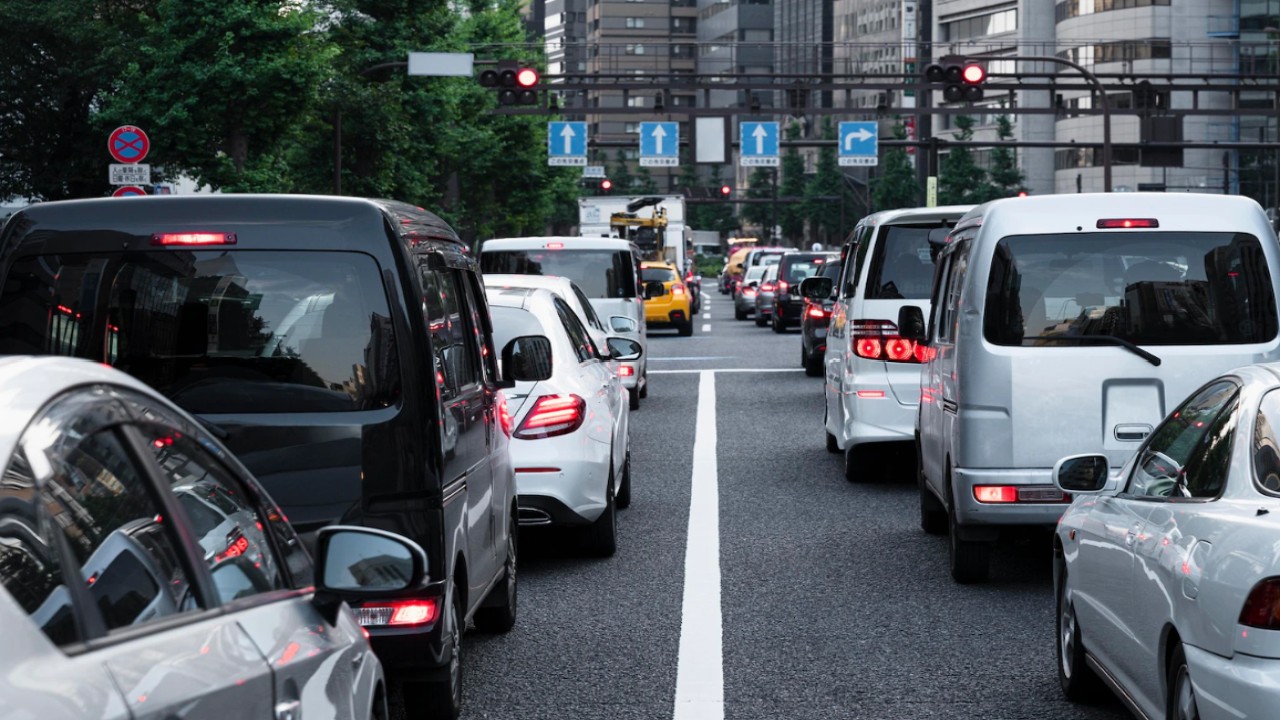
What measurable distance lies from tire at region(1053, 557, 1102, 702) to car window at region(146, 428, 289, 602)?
12.2ft

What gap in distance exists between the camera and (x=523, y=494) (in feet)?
31.8

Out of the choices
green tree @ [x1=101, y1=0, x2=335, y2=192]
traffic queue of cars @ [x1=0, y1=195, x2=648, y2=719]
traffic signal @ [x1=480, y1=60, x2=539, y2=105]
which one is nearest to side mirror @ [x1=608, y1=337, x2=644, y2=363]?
traffic queue of cars @ [x1=0, y1=195, x2=648, y2=719]

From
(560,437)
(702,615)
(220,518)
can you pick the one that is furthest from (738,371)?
(220,518)

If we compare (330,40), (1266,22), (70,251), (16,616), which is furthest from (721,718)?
(1266,22)

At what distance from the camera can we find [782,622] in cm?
841

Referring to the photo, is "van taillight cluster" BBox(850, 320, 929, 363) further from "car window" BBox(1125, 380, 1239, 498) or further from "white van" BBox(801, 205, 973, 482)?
"car window" BBox(1125, 380, 1239, 498)

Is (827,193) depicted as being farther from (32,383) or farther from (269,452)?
(32,383)

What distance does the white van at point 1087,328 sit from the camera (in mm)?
8859

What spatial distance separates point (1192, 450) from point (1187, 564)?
2.51 ft

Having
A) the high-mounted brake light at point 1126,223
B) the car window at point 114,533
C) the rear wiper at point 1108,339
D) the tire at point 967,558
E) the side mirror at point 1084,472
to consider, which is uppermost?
the high-mounted brake light at point 1126,223

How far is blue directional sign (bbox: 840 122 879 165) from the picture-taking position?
6694 cm

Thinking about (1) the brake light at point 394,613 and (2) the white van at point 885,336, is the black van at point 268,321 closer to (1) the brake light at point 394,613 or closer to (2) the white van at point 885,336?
(1) the brake light at point 394,613

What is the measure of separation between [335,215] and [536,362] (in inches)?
149

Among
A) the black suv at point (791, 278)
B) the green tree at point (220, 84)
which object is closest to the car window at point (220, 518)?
the black suv at point (791, 278)
